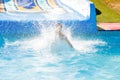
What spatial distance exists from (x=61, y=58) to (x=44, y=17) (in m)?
2.77

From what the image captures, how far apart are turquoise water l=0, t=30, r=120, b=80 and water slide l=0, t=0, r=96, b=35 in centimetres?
38

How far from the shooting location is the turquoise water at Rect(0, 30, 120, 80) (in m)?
8.62

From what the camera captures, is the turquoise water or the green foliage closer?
the turquoise water

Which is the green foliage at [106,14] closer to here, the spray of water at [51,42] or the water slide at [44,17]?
the water slide at [44,17]

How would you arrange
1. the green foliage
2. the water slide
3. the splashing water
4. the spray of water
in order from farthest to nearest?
the green foliage < the water slide < the spray of water < the splashing water

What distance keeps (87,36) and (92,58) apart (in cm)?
225

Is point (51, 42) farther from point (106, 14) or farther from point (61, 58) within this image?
point (106, 14)

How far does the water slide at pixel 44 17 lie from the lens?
11.6 m

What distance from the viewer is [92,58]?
32.3 feet

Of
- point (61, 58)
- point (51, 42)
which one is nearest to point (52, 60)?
point (61, 58)

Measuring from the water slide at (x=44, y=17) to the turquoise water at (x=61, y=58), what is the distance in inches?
15.0

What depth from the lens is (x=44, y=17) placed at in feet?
39.9

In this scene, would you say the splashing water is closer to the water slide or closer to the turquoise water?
the turquoise water

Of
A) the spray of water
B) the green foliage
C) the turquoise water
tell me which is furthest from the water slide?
the green foliage
